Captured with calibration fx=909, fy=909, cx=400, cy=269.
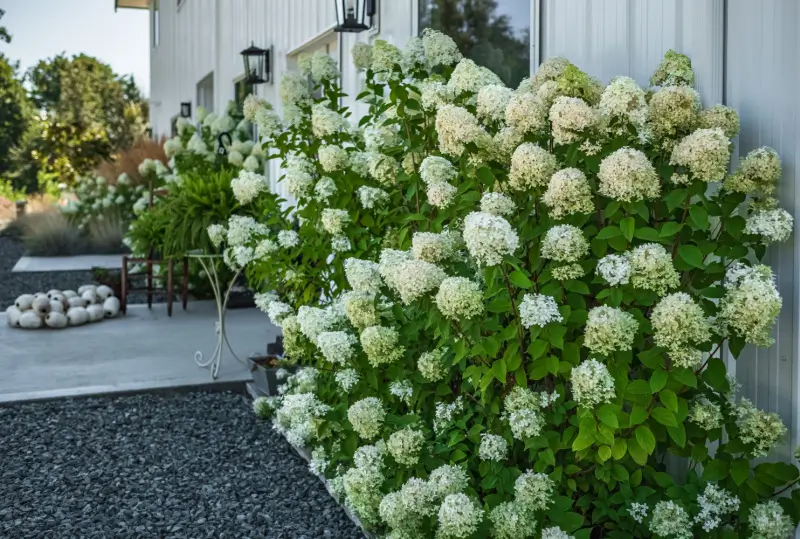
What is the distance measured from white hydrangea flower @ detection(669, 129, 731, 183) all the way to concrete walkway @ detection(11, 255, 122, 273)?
33.1 ft

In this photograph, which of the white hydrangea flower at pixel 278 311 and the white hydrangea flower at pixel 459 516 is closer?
the white hydrangea flower at pixel 459 516

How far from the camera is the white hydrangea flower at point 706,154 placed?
239 centimetres

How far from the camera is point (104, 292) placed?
8492 mm

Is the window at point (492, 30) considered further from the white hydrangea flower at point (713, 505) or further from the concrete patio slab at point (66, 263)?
the concrete patio slab at point (66, 263)

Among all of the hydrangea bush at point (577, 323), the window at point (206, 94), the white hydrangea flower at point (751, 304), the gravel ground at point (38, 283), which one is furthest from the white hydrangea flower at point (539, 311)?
the window at point (206, 94)

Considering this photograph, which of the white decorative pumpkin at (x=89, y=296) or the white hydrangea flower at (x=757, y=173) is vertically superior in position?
the white hydrangea flower at (x=757, y=173)

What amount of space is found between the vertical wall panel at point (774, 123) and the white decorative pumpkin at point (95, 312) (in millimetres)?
6399

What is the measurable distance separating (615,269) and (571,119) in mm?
447

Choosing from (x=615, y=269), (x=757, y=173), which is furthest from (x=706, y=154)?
(x=615, y=269)

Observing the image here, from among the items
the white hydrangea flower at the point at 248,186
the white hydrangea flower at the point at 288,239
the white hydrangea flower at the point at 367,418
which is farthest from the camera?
the white hydrangea flower at the point at 248,186

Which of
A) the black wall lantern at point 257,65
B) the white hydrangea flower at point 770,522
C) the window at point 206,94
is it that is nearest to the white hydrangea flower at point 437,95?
the white hydrangea flower at point 770,522

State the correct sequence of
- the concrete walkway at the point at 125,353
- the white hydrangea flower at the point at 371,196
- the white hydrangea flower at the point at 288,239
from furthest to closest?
1. the concrete walkway at the point at 125,353
2. the white hydrangea flower at the point at 288,239
3. the white hydrangea flower at the point at 371,196

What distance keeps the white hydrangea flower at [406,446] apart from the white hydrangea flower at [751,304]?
1076 mm

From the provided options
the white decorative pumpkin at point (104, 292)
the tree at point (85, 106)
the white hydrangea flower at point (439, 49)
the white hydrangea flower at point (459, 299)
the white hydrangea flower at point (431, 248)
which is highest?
the tree at point (85, 106)
